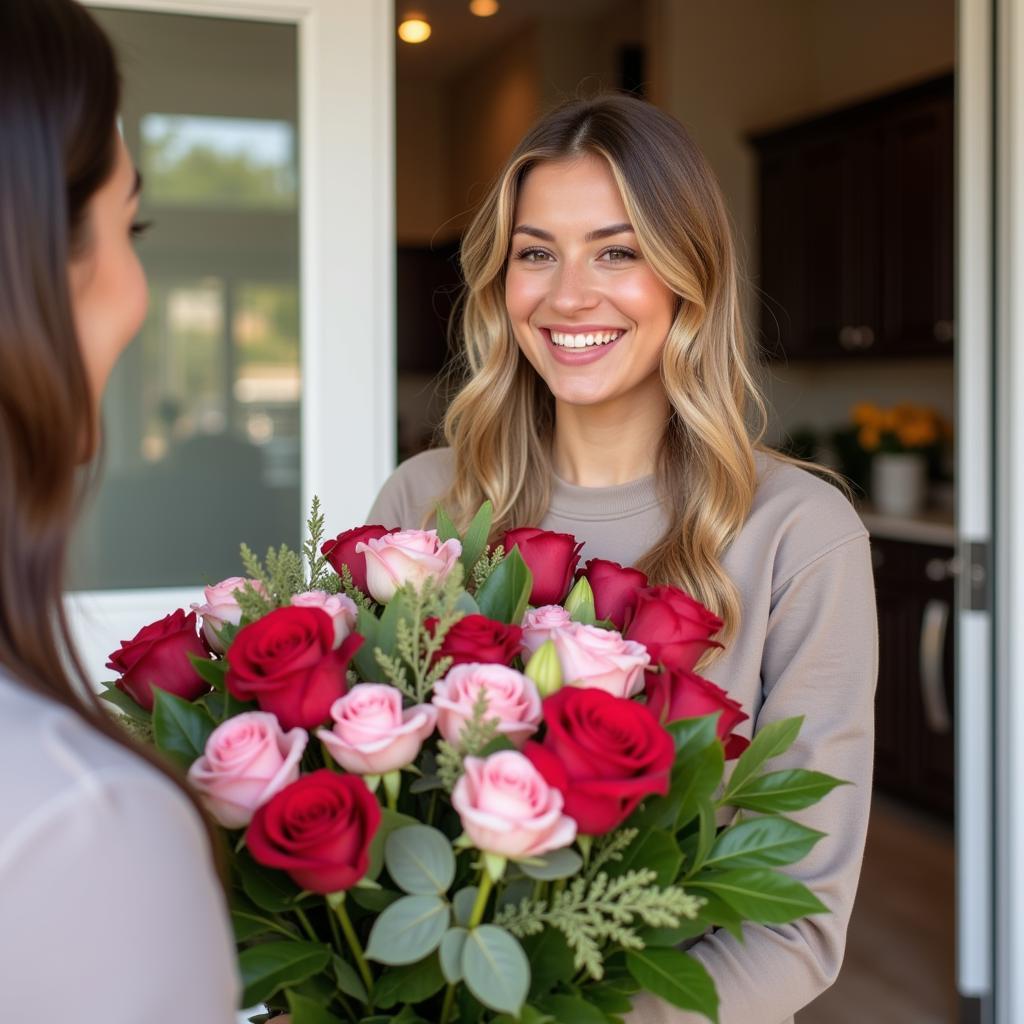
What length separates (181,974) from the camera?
624mm

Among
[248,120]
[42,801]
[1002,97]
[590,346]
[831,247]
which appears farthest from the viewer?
[831,247]

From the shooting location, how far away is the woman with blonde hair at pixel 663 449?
4.25 feet

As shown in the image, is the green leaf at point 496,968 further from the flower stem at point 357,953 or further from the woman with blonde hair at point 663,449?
the woman with blonde hair at point 663,449

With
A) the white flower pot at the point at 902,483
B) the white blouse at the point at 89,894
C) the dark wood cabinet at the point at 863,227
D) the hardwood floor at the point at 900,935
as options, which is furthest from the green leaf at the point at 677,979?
the white flower pot at the point at 902,483

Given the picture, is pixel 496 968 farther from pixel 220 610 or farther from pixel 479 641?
pixel 220 610

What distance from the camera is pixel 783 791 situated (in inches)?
37.1

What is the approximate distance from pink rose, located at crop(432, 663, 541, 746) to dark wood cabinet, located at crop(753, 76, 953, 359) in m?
4.11

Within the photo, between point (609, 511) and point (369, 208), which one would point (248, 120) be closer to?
point (369, 208)

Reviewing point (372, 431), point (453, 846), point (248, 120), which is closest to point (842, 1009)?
point (372, 431)

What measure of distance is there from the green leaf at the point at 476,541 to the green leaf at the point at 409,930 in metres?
0.32

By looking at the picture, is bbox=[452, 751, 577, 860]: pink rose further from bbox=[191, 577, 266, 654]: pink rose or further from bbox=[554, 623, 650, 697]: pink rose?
bbox=[191, 577, 266, 654]: pink rose

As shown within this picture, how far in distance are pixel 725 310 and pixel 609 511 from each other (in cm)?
28

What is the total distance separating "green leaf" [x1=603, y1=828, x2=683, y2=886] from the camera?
0.85 metres

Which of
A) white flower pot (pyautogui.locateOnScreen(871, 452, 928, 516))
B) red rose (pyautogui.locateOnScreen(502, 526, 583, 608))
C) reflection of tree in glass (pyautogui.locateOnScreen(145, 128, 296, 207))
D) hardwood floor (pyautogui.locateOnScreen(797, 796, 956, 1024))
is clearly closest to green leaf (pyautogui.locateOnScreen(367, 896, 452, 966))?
red rose (pyautogui.locateOnScreen(502, 526, 583, 608))
